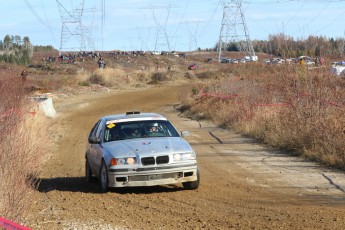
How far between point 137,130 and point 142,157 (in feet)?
5.26

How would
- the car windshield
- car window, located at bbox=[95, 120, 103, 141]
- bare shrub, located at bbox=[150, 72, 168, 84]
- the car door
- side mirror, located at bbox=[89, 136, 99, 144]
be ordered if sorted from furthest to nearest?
bare shrub, located at bbox=[150, 72, 168, 84]
car window, located at bbox=[95, 120, 103, 141]
side mirror, located at bbox=[89, 136, 99, 144]
the car windshield
the car door

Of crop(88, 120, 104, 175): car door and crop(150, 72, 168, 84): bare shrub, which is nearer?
crop(88, 120, 104, 175): car door

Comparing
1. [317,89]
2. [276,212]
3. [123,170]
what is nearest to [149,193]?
[123,170]

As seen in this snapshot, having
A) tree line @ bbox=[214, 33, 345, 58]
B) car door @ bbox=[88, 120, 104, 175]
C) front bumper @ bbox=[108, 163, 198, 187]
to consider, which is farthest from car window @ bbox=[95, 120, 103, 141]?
tree line @ bbox=[214, 33, 345, 58]

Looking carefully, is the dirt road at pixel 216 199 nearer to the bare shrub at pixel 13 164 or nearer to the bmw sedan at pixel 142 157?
the bmw sedan at pixel 142 157

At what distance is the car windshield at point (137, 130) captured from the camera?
13598 mm

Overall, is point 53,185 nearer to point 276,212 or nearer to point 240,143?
point 276,212

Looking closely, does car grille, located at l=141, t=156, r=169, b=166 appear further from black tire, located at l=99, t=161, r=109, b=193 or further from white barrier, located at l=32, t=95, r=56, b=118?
white barrier, located at l=32, t=95, r=56, b=118

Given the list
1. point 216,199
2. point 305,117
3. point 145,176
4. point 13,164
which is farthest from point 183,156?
point 305,117

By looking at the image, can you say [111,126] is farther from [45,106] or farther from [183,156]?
[45,106]

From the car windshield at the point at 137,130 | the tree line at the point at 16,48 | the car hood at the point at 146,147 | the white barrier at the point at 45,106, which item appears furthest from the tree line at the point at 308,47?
the tree line at the point at 16,48

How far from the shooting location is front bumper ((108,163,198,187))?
1213cm

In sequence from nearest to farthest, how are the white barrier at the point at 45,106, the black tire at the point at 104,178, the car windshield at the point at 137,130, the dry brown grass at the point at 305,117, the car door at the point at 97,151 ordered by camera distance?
1. the black tire at the point at 104,178
2. the car door at the point at 97,151
3. the car windshield at the point at 137,130
4. the dry brown grass at the point at 305,117
5. the white barrier at the point at 45,106

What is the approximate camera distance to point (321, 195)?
1173cm
